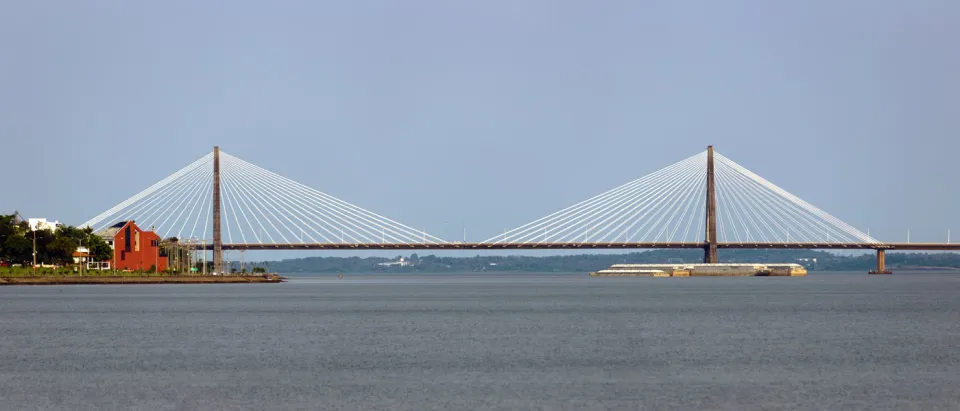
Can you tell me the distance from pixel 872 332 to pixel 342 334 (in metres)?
19.6

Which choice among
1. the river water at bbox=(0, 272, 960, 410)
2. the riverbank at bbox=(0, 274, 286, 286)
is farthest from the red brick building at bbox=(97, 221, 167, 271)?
the river water at bbox=(0, 272, 960, 410)

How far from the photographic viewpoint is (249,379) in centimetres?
3069

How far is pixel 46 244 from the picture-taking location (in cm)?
12612

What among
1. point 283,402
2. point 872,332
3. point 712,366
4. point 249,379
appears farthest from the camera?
point 872,332

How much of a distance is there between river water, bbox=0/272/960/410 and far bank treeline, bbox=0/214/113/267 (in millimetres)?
60808

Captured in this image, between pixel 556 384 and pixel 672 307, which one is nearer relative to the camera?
pixel 556 384

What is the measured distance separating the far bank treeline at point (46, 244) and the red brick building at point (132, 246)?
5317 millimetres

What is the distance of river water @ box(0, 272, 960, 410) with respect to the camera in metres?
27.1

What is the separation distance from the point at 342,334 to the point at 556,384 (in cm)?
1778

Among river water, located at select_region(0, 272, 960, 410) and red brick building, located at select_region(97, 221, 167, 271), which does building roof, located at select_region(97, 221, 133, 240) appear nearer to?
red brick building, located at select_region(97, 221, 167, 271)

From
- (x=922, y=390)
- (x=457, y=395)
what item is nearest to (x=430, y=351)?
(x=457, y=395)

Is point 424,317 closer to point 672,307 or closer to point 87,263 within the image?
point 672,307

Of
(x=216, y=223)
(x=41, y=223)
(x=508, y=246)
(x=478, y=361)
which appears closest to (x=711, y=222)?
(x=508, y=246)

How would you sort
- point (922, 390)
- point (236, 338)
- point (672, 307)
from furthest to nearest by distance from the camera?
1. point (672, 307)
2. point (236, 338)
3. point (922, 390)
